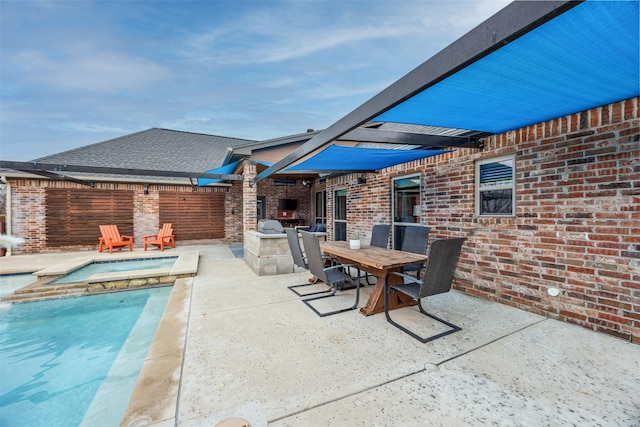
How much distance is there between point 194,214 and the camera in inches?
459

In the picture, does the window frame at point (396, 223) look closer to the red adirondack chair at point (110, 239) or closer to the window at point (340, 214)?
the window at point (340, 214)

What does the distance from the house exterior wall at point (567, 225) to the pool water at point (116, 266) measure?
7639 millimetres

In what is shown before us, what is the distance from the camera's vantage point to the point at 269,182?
13.1 metres

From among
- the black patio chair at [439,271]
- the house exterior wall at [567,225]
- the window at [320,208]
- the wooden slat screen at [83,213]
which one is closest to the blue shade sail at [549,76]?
the house exterior wall at [567,225]

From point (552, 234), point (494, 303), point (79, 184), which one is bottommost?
point (494, 303)

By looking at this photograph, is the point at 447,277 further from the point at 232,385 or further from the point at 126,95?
the point at 126,95

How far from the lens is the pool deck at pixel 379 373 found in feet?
5.90

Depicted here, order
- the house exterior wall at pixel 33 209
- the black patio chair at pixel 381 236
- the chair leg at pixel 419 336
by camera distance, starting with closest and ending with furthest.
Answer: the chair leg at pixel 419 336
the black patio chair at pixel 381 236
the house exterior wall at pixel 33 209

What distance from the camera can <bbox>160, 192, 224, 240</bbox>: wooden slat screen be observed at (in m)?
11.2

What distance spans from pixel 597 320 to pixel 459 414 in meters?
2.48

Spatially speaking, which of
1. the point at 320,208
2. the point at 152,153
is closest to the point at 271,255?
the point at 320,208

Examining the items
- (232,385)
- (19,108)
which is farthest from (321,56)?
(19,108)

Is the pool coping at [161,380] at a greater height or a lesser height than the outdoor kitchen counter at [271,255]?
lesser

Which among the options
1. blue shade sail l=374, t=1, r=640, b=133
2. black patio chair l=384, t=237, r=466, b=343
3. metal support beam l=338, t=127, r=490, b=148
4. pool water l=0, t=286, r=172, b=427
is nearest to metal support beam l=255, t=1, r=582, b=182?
blue shade sail l=374, t=1, r=640, b=133
